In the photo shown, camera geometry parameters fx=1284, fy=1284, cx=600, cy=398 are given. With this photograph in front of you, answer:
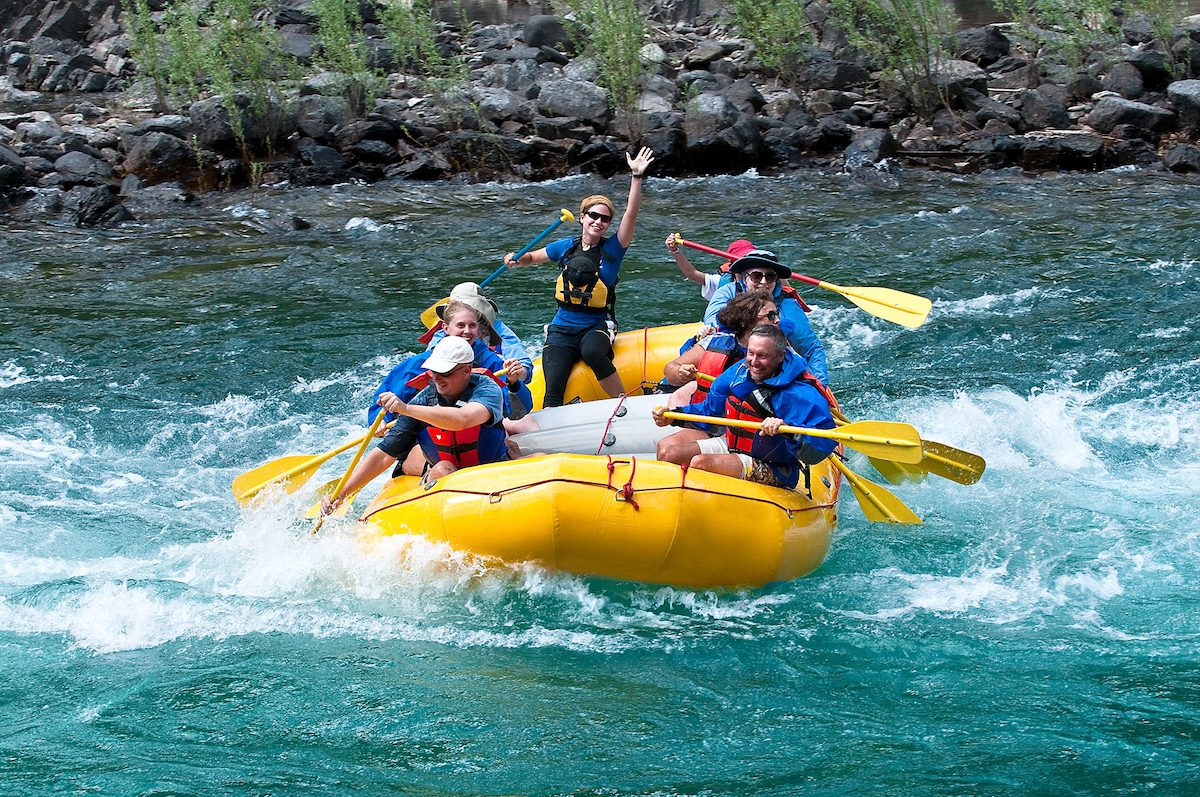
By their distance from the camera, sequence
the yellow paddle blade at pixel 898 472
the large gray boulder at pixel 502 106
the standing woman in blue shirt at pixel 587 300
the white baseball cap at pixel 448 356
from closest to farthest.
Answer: the white baseball cap at pixel 448 356 < the yellow paddle blade at pixel 898 472 < the standing woman in blue shirt at pixel 587 300 < the large gray boulder at pixel 502 106

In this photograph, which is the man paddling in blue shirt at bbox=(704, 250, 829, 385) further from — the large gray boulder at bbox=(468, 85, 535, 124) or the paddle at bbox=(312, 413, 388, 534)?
the large gray boulder at bbox=(468, 85, 535, 124)

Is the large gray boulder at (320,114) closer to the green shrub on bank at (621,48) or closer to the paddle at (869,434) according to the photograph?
the green shrub on bank at (621,48)

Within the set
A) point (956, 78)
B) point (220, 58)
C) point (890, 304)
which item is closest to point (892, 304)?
point (890, 304)

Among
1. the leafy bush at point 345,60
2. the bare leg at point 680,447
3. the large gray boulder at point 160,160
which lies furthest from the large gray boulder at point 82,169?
the bare leg at point 680,447

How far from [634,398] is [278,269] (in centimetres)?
547

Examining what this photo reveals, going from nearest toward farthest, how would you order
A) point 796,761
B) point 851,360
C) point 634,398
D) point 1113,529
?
1. point 796,761
2. point 1113,529
3. point 634,398
4. point 851,360

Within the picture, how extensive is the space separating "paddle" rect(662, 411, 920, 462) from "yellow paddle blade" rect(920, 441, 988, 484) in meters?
0.22

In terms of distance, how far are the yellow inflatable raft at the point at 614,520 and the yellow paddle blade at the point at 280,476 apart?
0.92 m

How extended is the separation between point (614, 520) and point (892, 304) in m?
2.73

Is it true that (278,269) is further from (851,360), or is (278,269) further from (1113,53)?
(1113,53)

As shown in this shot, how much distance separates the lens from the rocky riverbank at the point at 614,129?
43.1 ft

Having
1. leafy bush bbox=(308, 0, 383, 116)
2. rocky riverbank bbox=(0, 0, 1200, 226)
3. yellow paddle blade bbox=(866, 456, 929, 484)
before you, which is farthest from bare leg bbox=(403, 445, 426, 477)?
leafy bush bbox=(308, 0, 383, 116)

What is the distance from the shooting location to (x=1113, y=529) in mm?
5711

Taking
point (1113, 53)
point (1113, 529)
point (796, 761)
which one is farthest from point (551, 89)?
point (796, 761)
